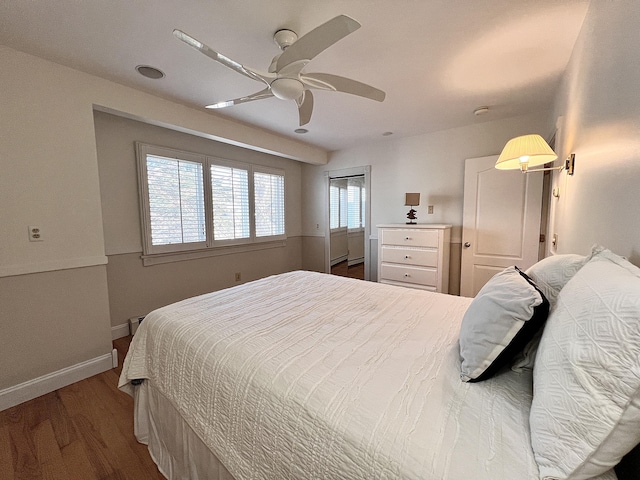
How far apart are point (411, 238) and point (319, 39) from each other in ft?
8.60

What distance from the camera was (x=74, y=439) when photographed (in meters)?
1.58

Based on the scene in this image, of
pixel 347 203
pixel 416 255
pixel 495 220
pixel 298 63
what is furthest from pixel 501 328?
pixel 347 203

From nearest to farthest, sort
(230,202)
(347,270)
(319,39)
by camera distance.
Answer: (319,39) → (230,202) → (347,270)

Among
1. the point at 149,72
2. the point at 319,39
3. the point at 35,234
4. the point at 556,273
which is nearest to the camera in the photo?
the point at 556,273

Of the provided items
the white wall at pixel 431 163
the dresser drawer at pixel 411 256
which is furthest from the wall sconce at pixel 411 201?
the dresser drawer at pixel 411 256

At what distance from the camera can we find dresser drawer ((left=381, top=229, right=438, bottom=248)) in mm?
3224

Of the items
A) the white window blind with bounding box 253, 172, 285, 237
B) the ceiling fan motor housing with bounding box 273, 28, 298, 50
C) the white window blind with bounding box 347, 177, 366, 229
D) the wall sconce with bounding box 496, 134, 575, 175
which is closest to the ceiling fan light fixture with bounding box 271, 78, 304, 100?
the ceiling fan motor housing with bounding box 273, 28, 298, 50

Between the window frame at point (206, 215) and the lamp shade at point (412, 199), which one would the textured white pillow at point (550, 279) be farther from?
the window frame at point (206, 215)

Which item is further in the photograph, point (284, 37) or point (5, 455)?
point (284, 37)

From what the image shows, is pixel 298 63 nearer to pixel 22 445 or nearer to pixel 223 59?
pixel 223 59

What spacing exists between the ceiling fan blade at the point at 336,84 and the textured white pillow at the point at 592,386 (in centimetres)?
156

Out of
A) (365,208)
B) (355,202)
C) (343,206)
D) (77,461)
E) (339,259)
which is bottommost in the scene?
(77,461)

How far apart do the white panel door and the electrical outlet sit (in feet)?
14.0

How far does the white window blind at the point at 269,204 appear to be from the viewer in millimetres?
4223
